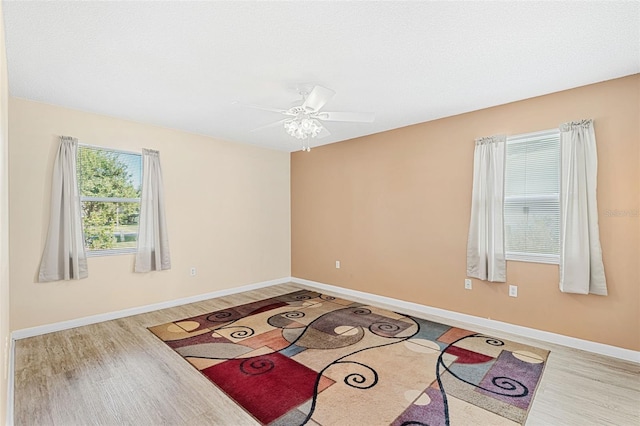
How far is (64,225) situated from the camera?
3625mm

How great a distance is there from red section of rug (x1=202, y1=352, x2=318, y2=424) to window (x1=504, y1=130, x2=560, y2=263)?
8.87ft

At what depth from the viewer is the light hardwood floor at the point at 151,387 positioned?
6.95ft

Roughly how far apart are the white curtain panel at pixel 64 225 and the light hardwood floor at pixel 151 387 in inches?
29.1

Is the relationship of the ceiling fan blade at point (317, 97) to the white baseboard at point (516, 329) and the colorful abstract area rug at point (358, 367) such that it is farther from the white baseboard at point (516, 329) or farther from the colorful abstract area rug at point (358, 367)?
the white baseboard at point (516, 329)

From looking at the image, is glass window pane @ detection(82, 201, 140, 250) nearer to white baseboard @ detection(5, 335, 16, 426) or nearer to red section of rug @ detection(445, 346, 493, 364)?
white baseboard @ detection(5, 335, 16, 426)

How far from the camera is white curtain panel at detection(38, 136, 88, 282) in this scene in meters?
3.55

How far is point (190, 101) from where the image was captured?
347 cm

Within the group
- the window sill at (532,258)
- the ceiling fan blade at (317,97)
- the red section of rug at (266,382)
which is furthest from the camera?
the window sill at (532,258)

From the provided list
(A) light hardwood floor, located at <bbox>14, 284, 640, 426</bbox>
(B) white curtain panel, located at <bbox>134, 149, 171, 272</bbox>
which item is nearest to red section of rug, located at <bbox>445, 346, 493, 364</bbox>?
(A) light hardwood floor, located at <bbox>14, 284, 640, 426</bbox>

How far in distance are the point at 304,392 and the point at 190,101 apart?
3.14 meters

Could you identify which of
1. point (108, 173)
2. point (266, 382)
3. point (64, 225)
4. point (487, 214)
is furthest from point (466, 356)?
point (108, 173)

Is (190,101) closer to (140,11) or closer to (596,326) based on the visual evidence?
(140,11)

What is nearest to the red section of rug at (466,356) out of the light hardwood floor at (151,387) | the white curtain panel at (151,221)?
the light hardwood floor at (151,387)

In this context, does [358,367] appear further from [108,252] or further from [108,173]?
[108,173]
